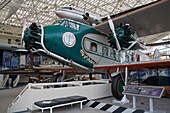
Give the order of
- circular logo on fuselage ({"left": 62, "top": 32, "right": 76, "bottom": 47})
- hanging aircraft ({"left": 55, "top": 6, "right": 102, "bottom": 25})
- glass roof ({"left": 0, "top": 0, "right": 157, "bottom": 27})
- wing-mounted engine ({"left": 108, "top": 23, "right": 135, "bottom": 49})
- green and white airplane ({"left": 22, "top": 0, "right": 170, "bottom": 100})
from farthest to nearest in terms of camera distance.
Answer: glass roof ({"left": 0, "top": 0, "right": 157, "bottom": 27}), hanging aircraft ({"left": 55, "top": 6, "right": 102, "bottom": 25}), circular logo on fuselage ({"left": 62, "top": 32, "right": 76, "bottom": 47}), wing-mounted engine ({"left": 108, "top": 23, "right": 135, "bottom": 49}), green and white airplane ({"left": 22, "top": 0, "right": 170, "bottom": 100})

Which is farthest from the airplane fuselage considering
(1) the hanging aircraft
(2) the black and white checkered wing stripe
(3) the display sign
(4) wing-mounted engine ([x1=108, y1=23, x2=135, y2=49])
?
(3) the display sign

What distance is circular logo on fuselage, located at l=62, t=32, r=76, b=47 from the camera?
707cm

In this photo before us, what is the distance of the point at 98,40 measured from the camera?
855cm

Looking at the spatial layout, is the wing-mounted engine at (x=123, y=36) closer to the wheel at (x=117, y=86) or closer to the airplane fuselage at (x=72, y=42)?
the airplane fuselage at (x=72, y=42)

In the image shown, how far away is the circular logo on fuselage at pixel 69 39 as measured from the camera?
707 cm

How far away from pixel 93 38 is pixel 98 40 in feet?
1.26

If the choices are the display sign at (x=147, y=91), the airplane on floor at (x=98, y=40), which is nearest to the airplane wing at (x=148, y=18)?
the airplane on floor at (x=98, y=40)

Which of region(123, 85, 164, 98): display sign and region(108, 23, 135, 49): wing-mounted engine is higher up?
region(108, 23, 135, 49): wing-mounted engine

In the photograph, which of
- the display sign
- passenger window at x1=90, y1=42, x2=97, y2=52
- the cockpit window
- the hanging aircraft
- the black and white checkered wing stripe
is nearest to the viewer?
the display sign

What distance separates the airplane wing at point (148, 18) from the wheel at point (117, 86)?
10.6 feet

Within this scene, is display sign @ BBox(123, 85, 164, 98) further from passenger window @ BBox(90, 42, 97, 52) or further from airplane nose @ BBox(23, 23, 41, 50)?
airplane nose @ BBox(23, 23, 41, 50)

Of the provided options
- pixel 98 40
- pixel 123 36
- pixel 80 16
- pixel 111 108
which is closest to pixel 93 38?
pixel 98 40

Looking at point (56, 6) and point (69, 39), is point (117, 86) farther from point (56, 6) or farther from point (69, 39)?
point (56, 6)

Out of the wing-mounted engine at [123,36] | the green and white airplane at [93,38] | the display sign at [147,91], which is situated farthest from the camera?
the wing-mounted engine at [123,36]
